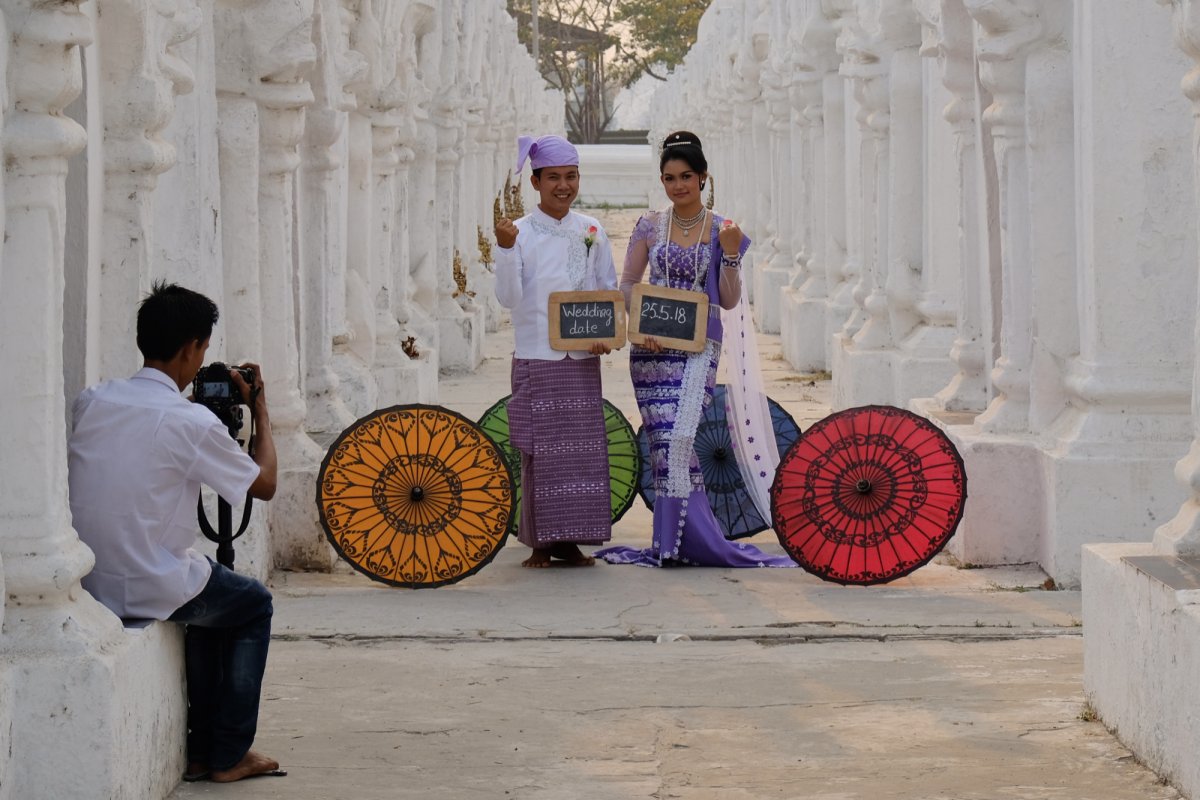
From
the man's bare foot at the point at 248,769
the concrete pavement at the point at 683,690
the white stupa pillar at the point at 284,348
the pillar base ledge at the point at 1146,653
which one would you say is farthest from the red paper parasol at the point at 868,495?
the man's bare foot at the point at 248,769

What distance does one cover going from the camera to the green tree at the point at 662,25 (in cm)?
5506

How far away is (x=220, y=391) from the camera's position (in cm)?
489

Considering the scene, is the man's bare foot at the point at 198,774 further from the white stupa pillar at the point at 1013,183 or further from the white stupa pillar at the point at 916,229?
the white stupa pillar at the point at 916,229

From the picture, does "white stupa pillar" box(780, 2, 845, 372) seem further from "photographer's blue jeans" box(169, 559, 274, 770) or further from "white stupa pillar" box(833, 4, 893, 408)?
"photographer's blue jeans" box(169, 559, 274, 770)

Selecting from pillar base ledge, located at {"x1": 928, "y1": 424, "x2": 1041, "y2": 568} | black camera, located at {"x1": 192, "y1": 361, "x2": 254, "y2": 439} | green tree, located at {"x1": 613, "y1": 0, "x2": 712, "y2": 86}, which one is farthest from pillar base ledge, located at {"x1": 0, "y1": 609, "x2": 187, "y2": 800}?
green tree, located at {"x1": 613, "y1": 0, "x2": 712, "y2": 86}

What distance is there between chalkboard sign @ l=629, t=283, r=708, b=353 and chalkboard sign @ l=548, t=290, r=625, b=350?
7 centimetres

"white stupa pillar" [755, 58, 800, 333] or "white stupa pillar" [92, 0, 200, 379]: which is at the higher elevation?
"white stupa pillar" [755, 58, 800, 333]

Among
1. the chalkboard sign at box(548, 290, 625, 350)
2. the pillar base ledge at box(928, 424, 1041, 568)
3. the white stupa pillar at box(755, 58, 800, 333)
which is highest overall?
the white stupa pillar at box(755, 58, 800, 333)

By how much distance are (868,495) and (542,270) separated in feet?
4.97

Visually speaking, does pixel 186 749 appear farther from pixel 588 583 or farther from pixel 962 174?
pixel 962 174

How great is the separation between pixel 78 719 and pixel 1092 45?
14.5ft

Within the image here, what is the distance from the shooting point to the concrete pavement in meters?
4.88

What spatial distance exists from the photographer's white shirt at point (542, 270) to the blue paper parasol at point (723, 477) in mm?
619

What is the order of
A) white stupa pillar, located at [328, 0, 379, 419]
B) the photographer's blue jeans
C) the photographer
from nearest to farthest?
the photographer < the photographer's blue jeans < white stupa pillar, located at [328, 0, 379, 419]
